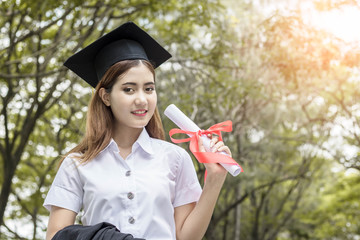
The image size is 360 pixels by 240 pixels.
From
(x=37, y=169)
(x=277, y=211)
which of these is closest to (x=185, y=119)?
(x=37, y=169)

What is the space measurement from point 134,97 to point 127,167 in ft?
1.16

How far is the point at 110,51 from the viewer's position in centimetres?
263

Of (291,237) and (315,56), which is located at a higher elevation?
(315,56)

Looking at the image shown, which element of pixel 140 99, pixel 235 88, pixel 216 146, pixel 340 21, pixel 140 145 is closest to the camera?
pixel 216 146

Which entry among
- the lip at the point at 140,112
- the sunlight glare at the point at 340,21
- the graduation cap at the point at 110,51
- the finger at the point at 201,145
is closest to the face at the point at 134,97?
the lip at the point at 140,112

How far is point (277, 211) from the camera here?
1323cm

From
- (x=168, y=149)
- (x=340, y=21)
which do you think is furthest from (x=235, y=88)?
(x=168, y=149)

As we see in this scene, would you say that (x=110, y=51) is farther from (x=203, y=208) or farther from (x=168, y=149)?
(x=203, y=208)

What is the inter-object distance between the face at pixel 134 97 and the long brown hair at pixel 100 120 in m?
0.03

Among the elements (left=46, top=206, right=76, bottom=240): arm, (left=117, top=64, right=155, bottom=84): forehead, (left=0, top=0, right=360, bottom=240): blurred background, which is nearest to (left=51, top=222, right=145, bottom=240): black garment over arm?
(left=46, top=206, right=76, bottom=240): arm

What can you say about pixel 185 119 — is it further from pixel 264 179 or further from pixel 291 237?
pixel 291 237

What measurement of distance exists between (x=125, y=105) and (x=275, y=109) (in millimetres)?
8891

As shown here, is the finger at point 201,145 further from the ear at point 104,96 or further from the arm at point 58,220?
the arm at point 58,220

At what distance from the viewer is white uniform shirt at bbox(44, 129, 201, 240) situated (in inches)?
96.1
